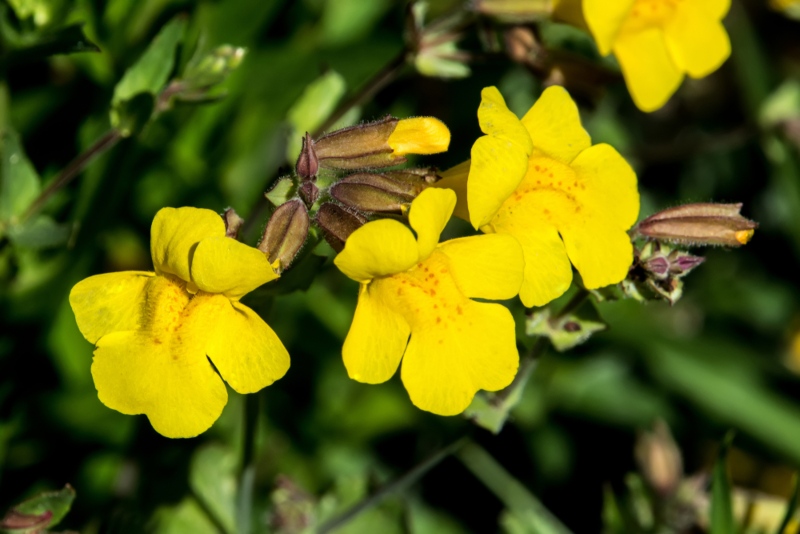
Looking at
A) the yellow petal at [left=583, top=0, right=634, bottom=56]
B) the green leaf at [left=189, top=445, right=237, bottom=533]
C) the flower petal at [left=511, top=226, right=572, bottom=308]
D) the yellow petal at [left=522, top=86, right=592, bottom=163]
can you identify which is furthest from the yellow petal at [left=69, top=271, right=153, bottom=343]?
the yellow petal at [left=583, top=0, right=634, bottom=56]

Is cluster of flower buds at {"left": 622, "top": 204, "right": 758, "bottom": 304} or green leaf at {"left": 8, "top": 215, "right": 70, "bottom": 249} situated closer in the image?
cluster of flower buds at {"left": 622, "top": 204, "right": 758, "bottom": 304}

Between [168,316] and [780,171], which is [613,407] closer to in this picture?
[780,171]

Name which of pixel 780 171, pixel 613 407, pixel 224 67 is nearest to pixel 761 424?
pixel 613 407

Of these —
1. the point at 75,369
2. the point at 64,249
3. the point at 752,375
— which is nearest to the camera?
the point at 64,249

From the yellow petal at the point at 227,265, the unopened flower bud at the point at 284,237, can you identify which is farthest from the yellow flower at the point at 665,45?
the yellow petal at the point at 227,265

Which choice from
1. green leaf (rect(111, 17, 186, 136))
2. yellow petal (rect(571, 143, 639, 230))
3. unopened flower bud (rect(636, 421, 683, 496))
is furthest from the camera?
unopened flower bud (rect(636, 421, 683, 496))

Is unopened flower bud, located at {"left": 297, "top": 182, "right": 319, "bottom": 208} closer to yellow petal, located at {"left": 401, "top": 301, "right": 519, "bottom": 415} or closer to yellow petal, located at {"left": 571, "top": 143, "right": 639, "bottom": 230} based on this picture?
yellow petal, located at {"left": 401, "top": 301, "right": 519, "bottom": 415}

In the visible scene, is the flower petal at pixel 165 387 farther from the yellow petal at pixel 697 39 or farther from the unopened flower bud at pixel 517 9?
the yellow petal at pixel 697 39

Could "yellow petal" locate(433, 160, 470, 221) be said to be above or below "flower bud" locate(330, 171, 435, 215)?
below
